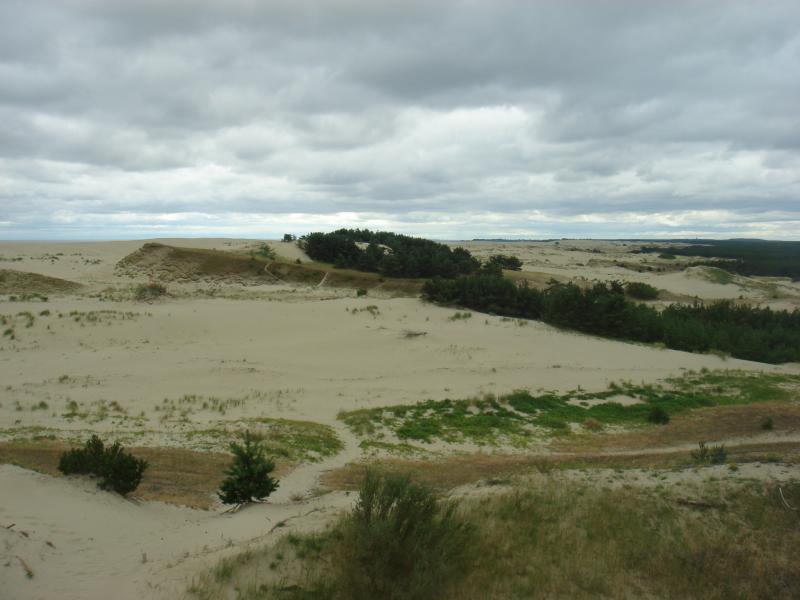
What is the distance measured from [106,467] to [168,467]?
1968 mm

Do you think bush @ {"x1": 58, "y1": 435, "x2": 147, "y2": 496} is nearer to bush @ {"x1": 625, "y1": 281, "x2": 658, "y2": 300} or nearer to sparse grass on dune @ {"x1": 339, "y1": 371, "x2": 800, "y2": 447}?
sparse grass on dune @ {"x1": 339, "y1": 371, "x2": 800, "y2": 447}

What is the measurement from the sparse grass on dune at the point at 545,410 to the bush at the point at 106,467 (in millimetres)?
6657

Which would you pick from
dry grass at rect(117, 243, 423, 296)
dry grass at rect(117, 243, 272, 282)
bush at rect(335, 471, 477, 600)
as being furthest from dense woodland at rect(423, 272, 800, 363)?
bush at rect(335, 471, 477, 600)

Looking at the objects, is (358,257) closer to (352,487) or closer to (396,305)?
(396,305)

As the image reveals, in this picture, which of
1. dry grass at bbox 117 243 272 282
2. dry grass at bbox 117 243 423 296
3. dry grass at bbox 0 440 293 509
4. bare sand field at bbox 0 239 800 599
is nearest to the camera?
bare sand field at bbox 0 239 800 599

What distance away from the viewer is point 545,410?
16719 mm

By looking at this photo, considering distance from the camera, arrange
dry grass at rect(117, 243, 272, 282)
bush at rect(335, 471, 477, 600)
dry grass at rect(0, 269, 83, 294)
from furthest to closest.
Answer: dry grass at rect(117, 243, 272, 282), dry grass at rect(0, 269, 83, 294), bush at rect(335, 471, 477, 600)

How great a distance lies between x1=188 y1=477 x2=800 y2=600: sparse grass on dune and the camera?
18.4 feet

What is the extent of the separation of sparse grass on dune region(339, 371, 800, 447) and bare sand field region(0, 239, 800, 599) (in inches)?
27.4

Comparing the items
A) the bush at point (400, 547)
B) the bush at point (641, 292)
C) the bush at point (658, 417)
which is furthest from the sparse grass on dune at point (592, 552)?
the bush at point (641, 292)

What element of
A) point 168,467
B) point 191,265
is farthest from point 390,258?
point 168,467

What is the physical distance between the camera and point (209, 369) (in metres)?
19.1

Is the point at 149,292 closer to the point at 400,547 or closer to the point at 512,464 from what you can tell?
the point at 512,464

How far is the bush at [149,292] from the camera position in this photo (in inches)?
1144
